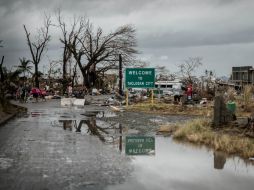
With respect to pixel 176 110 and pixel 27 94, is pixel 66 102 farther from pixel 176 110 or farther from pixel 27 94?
pixel 176 110

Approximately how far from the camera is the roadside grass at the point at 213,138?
13.8 m

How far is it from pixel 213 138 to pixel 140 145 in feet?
7.36

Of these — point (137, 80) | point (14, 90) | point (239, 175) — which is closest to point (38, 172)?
point (239, 175)

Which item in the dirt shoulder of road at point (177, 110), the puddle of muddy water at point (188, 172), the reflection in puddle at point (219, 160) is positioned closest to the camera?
the puddle of muddy water at point (188, 172)

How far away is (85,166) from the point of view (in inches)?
445

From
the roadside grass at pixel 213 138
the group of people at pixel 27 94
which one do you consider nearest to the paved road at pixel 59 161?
the roadside grass at pixel 213 138

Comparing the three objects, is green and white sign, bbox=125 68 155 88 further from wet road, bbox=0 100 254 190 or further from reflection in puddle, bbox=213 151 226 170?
reflection in puddle, bbox=213 151 226 170

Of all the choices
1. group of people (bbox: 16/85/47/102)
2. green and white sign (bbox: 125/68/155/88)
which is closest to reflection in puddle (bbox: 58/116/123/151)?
green and white sign (bbox: 125/68/155/88)

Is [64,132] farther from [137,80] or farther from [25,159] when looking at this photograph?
[137,80]

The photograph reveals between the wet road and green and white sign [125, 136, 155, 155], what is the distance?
0.80ft

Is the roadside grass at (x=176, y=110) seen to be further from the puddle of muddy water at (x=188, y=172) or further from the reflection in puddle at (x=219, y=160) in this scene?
the puddle of muddy water at (x=188, y=172)

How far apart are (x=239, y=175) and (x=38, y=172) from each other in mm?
4009

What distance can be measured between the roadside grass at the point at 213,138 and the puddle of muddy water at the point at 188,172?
21.3 inches

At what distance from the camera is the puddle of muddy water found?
9391 millimetres
